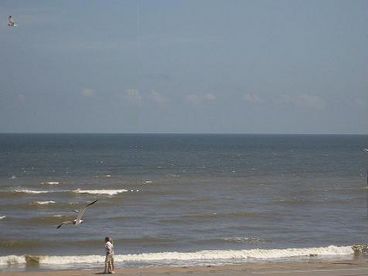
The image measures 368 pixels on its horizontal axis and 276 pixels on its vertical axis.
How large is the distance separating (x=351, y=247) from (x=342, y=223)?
7.63 m

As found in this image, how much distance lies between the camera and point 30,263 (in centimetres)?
2744

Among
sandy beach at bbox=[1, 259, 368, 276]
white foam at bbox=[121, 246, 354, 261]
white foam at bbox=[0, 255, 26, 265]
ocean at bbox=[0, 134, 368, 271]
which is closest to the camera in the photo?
sandy beach at bbox=[1, 259, 368, 276]

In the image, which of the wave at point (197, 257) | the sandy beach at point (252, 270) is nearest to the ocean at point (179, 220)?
the wave at point (197, 257)

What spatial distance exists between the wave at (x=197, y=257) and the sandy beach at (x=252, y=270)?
2160 millimetres

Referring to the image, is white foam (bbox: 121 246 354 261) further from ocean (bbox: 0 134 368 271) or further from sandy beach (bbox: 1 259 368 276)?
sandy beach (bbox: 1 259 368 276)

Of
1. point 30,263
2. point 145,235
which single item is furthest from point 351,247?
point 30,263

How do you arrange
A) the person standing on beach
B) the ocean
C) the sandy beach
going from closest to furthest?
the person standing on beach, the sandy beach, the ocean

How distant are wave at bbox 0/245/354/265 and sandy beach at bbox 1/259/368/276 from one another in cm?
216

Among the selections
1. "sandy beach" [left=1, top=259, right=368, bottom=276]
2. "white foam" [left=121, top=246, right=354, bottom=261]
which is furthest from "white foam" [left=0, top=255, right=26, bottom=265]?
"white foam" [left=121, top=246, right=354, bottom=261]

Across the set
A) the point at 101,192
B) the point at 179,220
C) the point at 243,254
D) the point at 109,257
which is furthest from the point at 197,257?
the point at 101,192

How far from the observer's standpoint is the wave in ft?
90.5

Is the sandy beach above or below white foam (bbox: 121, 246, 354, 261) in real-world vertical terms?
below

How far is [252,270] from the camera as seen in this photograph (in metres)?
24.5

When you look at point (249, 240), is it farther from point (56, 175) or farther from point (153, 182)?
point (56, 175)
